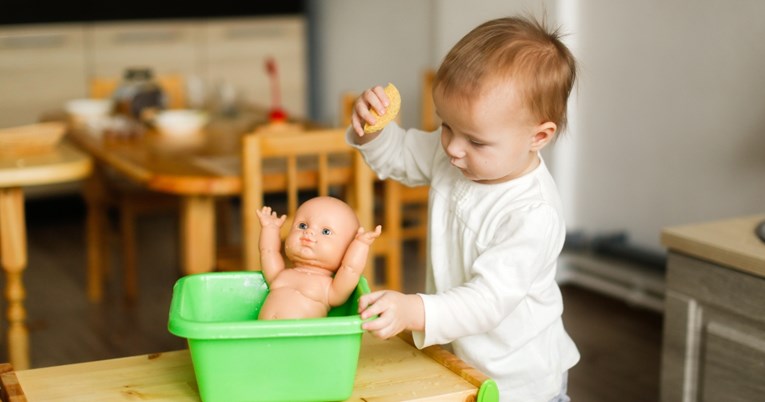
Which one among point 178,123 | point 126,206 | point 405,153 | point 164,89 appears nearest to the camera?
point 405,153

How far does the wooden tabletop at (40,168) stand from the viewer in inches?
94.6

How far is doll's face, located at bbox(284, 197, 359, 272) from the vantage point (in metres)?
1.22

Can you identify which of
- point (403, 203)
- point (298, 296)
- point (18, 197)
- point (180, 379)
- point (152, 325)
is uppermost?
point (298, 296)

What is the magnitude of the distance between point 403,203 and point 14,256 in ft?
5.41

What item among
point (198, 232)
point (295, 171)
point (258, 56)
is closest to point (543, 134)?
point (295, 171)

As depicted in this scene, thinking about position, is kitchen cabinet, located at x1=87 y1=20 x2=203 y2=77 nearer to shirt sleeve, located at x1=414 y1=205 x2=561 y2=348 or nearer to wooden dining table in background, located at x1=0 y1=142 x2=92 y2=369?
wooden dining table in background, located at x1=0 y1=142 x2=92 y2=369

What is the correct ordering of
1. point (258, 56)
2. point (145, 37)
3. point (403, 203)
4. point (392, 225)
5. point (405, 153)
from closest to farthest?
point (405, 153) → point (392, 225) → point (403, 203) → point (145, 37) → point (258, 56)

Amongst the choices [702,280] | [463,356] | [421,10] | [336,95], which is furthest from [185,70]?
[463,356]

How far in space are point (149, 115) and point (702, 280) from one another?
215cm

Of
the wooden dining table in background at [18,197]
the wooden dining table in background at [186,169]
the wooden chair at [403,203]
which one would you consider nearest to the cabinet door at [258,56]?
the wooden chair at [403,203]

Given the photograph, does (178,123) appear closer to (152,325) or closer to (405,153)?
(152,325)

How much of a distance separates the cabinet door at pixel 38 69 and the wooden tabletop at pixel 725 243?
11.7ft

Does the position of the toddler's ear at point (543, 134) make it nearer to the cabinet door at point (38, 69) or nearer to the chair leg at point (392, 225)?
the chair leg at point (392, 225)

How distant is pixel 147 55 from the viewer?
496 centimetres
